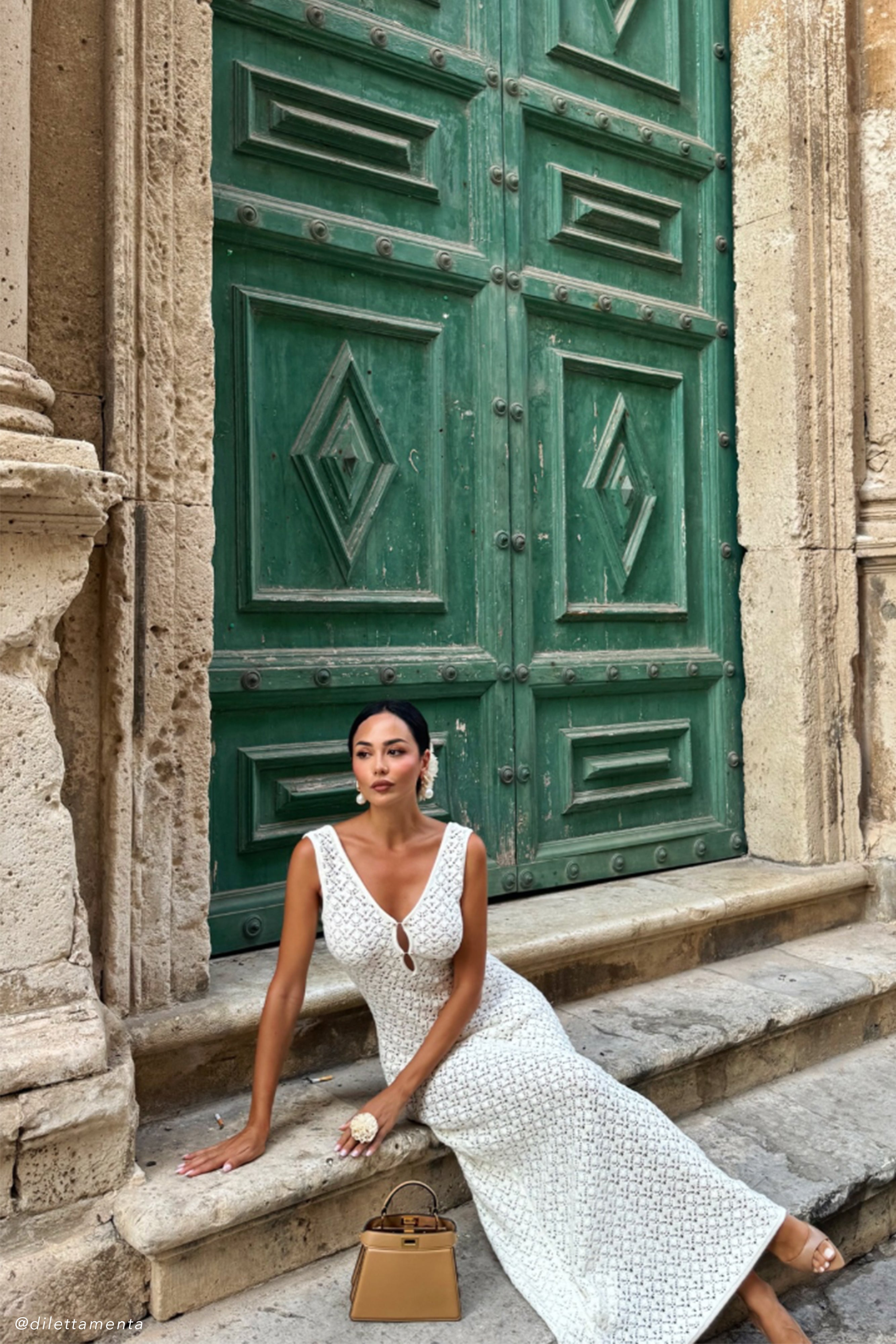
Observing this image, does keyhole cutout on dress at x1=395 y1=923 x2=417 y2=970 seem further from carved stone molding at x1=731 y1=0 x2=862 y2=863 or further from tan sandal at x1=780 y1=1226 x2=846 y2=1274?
carved stone molding at x1=731 y1=0 x2=862 y2=863

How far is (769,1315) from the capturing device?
1895 mm

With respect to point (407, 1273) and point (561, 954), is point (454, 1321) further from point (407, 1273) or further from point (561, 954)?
point (561, 954)

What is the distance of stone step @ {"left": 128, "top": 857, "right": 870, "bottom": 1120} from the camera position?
Answer: 2.21 metres

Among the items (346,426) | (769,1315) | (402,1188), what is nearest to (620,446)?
(346,426)

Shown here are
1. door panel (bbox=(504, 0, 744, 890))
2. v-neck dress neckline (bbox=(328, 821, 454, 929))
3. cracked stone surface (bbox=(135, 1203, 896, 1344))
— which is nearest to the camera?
cracked stone surface (bbox=(135, 1203, 896, 1344))

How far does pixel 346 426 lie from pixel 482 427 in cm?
47

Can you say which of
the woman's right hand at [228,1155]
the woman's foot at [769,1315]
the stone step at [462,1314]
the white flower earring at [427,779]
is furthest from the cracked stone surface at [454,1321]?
the white flower earring at [427,779]

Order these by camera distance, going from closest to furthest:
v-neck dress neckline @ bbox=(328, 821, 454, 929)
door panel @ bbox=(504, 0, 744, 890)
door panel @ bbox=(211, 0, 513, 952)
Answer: v-neck dress neckline @ bbox=(328, 821, 454, 929), door panel @ bbox=(211, 0, 513, 952), door panel @ bbox=(504, 0, 744, 890)

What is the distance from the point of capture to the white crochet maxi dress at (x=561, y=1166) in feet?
6.13

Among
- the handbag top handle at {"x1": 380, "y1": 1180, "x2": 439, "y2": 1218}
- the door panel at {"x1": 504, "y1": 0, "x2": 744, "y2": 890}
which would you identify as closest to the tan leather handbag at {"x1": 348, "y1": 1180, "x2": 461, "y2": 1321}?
the handbag top handle at {"x1": 380, "y1": 1180, "x2": 439, "y2": 1218}

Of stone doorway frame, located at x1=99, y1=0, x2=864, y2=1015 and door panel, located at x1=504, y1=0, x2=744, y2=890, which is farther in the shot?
door panel, located at x1=504, y1=0, x2=744, y2=890

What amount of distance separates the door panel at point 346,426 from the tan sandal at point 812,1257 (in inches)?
53.4

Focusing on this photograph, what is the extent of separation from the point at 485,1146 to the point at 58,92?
7.26ft

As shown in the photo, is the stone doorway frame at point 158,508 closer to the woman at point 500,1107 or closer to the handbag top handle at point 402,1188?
the woman at point 500,1107
